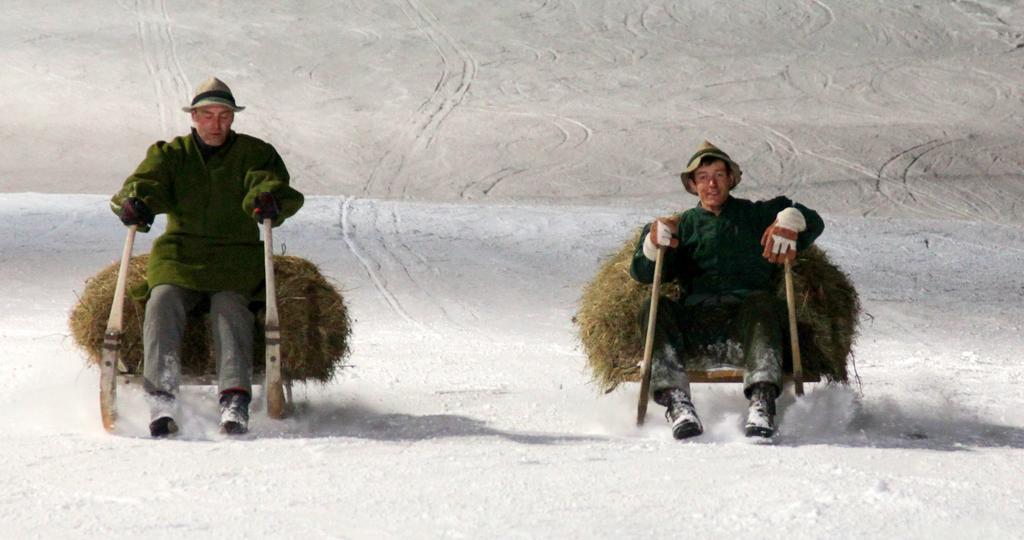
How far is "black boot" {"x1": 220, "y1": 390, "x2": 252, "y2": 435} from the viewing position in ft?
18.7

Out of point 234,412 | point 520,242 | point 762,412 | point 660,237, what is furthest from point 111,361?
point 520,242

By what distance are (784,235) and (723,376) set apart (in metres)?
0.60

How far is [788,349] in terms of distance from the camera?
239 inches

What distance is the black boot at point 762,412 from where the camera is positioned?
18.6ft

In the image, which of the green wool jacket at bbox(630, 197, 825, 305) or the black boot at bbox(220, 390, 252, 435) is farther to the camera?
the green wool jacket at bbox(630, 197, 825, 305)

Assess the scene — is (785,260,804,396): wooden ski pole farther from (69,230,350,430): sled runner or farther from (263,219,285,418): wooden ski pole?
(263,219,285,418): wooden ski pole

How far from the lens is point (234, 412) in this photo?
5742mm

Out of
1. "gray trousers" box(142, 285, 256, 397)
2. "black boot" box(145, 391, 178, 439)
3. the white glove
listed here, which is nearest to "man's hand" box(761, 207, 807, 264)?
the white glove

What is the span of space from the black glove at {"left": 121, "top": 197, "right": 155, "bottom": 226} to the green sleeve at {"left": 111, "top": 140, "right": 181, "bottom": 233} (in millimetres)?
23

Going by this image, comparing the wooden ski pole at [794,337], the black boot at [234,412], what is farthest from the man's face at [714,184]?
the black boot at [234,412]

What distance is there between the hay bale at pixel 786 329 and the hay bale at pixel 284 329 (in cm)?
105

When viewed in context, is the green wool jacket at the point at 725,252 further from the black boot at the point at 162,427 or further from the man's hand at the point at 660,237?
the black boot at the point at 162,427

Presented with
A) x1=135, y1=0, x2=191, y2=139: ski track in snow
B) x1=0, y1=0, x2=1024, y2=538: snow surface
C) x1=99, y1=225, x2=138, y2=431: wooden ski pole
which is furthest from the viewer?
x1=135, y1=0, x2=191, y2=139: ski track in snow

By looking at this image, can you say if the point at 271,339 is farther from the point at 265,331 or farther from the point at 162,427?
the point at 162,427
